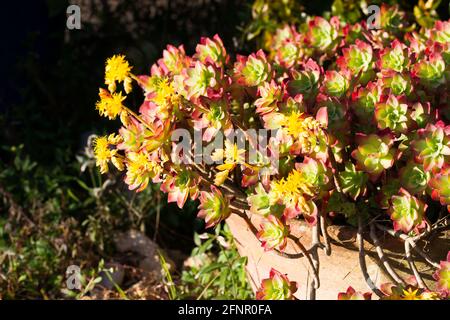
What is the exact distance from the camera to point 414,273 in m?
1.54

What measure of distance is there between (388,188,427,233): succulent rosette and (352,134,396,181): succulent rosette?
0.06 m

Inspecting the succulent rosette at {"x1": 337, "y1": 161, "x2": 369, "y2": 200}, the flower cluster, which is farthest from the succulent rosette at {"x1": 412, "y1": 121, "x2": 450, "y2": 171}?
the succulent rosette at {"x1": 337, "y1": 161, "x2": 369, "y2": 200}

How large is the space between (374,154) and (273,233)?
0.87 ft

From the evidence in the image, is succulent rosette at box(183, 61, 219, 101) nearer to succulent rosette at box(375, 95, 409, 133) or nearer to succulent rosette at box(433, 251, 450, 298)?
succulent rosette at box(375, 95, 409, 133)

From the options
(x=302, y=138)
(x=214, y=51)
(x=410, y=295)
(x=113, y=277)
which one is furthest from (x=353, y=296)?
(x=113, y=277)

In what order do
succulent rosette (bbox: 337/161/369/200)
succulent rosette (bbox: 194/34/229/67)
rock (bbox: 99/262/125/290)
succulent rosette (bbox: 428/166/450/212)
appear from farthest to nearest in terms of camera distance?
rock (bbox: 99/262/125/290) < succulent rosette (bbox: 194/34/229/67) < succulent rosette (bbox: 337/161/369/200) < succulent rosette (bbox: 428/166/450/212)

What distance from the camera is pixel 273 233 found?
5.06ft

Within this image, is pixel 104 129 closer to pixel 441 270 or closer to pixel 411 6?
pixel 411 6

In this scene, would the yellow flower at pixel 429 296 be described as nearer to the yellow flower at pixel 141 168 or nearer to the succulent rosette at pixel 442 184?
the succulent rosette at pixel 442 184

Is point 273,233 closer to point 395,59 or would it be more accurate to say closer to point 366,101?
point 366,101

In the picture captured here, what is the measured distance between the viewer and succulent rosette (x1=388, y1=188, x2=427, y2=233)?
1506 mm

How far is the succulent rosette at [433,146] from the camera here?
59.7 inches
